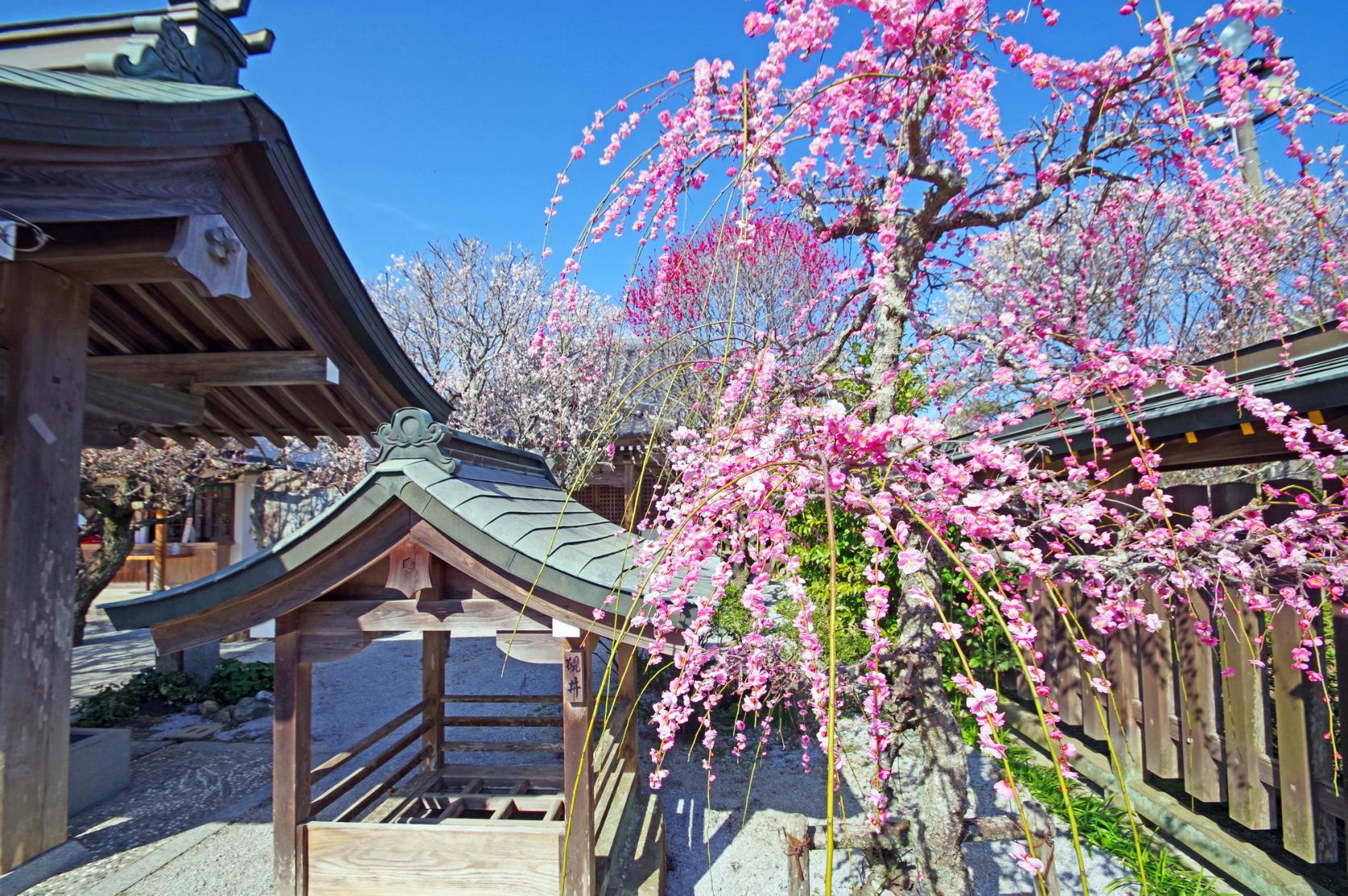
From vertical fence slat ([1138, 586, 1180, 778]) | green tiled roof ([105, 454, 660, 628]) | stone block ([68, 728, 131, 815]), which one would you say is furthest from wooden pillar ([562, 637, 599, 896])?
stone block ([68, 728, 131, 815])

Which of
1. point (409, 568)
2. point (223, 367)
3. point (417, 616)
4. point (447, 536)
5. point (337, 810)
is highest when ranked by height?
point (223, 367)

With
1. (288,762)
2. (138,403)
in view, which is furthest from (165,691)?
(288,762)

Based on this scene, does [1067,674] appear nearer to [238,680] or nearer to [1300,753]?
[1300,753]

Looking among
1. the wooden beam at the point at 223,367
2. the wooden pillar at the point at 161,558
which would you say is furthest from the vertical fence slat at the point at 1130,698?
the wooden pillar at the point at 161,558

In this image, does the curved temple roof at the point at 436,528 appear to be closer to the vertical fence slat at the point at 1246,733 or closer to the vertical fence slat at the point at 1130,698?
the vertical fence slat at the point at 1246,733

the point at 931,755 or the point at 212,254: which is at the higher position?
the point at 212,254

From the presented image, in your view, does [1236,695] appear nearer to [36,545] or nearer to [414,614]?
[414,614]

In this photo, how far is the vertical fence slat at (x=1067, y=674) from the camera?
4812mm

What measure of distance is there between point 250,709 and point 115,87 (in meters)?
5.64

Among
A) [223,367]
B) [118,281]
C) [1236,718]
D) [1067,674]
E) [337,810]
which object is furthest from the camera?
[1067,674]

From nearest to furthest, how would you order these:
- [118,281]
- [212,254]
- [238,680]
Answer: [212,254] → [118,281] → [238,680]

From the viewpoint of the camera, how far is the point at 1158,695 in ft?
12.8

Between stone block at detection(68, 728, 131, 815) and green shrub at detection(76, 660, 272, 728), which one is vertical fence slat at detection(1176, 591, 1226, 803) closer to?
stone block at detection(68, 728, 131, 815)

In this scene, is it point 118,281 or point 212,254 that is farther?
point 118,281
